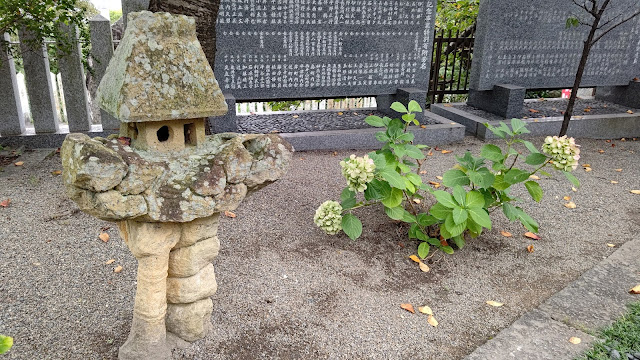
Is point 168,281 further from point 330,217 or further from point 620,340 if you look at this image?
point 620,340

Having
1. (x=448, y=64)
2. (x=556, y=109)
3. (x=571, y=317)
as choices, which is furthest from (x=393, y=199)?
(x=448, y=64)

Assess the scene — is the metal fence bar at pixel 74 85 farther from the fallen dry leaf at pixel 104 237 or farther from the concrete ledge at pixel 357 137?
the fallen dry leaf at pixel 104 237

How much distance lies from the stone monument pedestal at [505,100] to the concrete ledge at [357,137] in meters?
1.06

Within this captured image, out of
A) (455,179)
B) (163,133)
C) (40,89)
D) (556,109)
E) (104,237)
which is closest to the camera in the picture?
(163,133)

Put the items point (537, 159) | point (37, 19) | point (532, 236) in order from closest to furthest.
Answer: point (537, 159) → point (532, 236) → point (37, 19)

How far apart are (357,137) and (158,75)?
4591 mm

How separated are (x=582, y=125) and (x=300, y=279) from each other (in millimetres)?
6180

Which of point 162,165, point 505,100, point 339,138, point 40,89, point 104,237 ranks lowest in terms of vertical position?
point 104,237

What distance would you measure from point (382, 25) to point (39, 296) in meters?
5.46

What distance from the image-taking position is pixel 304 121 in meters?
7.00

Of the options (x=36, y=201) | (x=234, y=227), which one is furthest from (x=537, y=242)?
(x=36, y=201)

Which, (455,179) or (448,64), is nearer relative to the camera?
(455,179)

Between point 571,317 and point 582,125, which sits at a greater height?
point 582,125

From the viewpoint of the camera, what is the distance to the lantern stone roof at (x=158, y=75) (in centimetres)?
188
